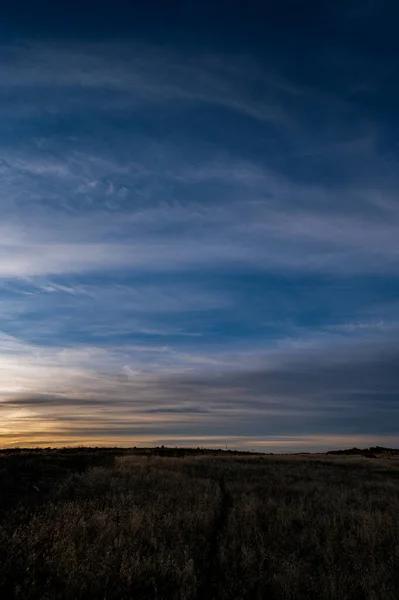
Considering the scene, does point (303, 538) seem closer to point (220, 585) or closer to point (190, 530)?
point (190, 530)

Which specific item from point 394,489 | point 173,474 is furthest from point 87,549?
point 394,489

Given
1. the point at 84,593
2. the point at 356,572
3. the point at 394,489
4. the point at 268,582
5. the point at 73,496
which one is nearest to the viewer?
the point at 84,593

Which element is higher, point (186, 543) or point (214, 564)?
point (186, 543)

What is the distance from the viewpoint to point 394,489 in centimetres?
2169

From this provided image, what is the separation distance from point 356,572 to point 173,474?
46.3 ft

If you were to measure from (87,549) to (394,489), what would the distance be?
17.7 metres

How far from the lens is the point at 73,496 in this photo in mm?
15000

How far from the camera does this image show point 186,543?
1040 centimetres

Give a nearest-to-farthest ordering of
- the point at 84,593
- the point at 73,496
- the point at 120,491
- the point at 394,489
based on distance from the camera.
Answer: the point at 84,593
the point at 73,496
the point at 120,491
the point at 394,489

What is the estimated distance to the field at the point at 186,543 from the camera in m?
7.81

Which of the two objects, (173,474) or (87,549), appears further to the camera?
(173,474)

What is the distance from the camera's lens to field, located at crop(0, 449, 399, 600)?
7809 mm

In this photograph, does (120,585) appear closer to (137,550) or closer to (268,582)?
(137,550)

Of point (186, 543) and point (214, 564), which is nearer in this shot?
point (214, 564)
